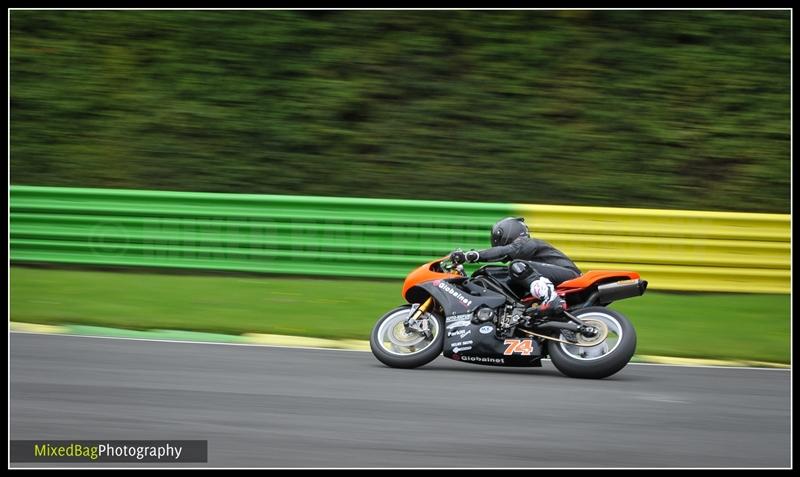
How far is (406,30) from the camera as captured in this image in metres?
16.4

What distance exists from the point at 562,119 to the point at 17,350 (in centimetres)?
Result: 914

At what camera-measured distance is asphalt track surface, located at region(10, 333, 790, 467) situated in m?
6.01

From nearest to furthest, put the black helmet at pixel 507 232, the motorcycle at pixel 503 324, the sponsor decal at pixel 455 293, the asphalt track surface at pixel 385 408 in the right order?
the asphalt track surface at pixel 385 408
the motorcycle at pixel 503 324
the sponsor decal at pixel 455 293
the black helmet at pixel 507 232

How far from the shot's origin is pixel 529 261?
8.45m

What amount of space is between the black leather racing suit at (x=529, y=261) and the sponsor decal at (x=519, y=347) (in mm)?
482

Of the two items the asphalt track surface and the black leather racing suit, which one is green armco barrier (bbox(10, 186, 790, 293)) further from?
the black leather racing suit

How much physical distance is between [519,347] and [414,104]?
26.3 ft

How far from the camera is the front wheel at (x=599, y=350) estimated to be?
791cm

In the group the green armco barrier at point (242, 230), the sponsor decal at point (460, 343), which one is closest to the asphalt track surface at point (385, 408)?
the sponsor decal at point (460, 343)

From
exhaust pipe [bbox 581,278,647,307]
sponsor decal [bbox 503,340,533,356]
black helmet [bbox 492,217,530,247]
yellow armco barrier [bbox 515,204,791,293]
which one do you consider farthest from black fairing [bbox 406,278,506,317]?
yellow armco barrier [bbox 515,204,791,293]

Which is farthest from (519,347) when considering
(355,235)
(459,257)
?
(355,235)

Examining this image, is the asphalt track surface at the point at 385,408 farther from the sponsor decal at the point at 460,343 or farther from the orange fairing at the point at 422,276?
the orange fairing at the point at 422,276

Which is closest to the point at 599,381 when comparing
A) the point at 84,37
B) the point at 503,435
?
the point at 503,435

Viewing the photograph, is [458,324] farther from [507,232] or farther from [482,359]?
[507,232]
